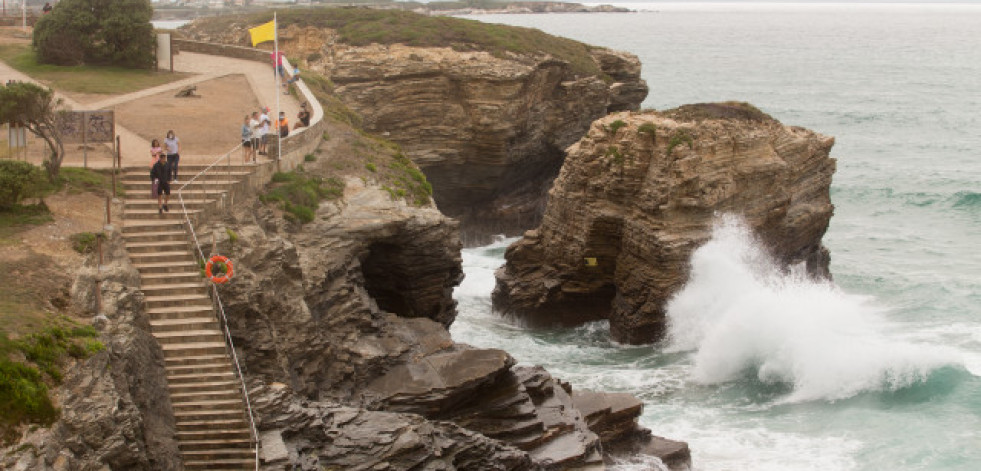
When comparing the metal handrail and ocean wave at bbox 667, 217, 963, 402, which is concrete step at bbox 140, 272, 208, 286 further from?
ocean wave at bbox 667, 217, 963, 402

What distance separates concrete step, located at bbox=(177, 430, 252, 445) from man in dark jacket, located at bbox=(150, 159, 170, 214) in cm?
588

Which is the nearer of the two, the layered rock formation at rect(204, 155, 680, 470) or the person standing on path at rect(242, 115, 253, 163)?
the layered rock formation at rect(204, 155, 680, 470)

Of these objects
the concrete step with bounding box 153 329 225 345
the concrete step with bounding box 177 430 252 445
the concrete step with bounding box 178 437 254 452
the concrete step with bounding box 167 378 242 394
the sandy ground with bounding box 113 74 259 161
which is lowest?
the concrete step with bounding box 178 437 254 452

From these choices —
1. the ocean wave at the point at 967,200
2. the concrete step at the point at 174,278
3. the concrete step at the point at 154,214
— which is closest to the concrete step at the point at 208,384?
the concrete step at the point at 174,278

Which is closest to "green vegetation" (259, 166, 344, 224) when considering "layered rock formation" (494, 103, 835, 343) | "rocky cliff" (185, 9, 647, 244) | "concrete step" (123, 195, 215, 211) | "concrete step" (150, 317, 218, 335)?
"concrete step" (123, 195, 215, 211)

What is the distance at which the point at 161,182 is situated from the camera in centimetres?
2397

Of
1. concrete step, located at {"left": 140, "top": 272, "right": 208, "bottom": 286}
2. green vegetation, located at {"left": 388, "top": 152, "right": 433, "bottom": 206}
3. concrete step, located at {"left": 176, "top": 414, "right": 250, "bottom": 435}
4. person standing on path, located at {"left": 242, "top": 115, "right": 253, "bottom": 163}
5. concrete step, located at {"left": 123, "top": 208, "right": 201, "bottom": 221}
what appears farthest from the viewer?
Answer: green vegetation, located at {"left": 388, "top": 152, "right": 433, "bottom": 206}

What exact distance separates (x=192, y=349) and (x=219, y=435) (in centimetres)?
189

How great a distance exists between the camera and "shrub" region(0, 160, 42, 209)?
70.2 ft

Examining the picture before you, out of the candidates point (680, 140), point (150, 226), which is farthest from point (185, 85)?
point (680, 140)

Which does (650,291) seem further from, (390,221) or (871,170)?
(871,170)

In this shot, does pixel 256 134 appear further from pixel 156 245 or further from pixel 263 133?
pixel 156 245

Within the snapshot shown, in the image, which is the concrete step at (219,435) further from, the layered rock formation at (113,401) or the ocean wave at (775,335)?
the ocean wave at (775,335)

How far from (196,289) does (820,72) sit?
403 ft
